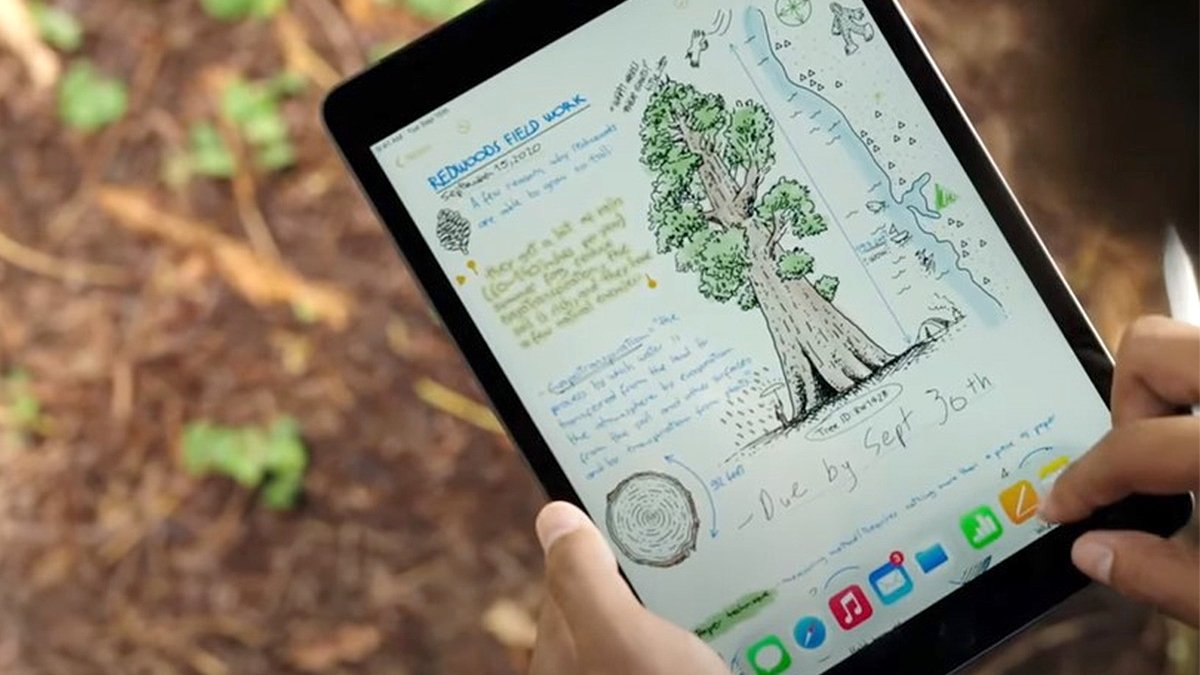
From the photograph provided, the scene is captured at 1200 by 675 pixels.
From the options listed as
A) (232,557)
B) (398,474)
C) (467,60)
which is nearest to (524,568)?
(398,474)

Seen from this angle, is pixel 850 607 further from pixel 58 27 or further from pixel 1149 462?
pixel 58 27

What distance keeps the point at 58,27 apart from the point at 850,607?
761mm

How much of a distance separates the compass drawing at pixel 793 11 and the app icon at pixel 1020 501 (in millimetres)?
252

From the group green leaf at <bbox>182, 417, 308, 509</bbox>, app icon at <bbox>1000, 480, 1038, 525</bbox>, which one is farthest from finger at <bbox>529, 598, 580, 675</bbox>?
green leaf at <bbox>182, 417, 308, 509</bbox>

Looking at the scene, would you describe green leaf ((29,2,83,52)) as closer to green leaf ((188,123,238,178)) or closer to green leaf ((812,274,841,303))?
green leaf ((188,123,238,178))

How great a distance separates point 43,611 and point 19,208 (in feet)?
1.01

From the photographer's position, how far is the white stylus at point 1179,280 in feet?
2.60

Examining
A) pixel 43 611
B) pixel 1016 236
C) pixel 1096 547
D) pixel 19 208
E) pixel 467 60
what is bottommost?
pixel 1096 547

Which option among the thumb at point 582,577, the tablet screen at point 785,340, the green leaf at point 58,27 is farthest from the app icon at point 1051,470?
the green leaf at point 58,27

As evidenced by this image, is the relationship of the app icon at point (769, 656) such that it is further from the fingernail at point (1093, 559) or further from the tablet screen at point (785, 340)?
the fingernail at point (1093, 559)

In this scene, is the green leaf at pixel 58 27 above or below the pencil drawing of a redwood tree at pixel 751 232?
above

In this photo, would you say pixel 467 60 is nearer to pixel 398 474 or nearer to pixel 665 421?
pixel 665 421

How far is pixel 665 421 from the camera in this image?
0.63 m

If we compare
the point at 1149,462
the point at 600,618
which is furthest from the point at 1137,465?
the point at 600,618
